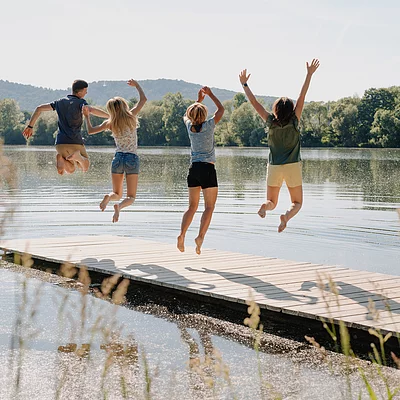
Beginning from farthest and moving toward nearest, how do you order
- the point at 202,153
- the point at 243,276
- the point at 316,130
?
the point at 316,130
the point at 202,153
the point at 243,276

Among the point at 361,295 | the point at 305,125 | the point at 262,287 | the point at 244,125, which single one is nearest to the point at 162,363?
the point at 262,287

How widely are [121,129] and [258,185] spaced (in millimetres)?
18986

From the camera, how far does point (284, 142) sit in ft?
26.3

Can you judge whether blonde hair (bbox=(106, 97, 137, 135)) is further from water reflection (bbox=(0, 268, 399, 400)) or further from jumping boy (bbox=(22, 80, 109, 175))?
water reflection (bbox=(0, 268, 399, 400))

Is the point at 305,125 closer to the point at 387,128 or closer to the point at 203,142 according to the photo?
the point at 387,128

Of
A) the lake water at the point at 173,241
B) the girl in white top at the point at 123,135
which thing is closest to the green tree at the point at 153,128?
the lake water at the point at 173,241

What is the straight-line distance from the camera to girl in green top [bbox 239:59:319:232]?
7.90m

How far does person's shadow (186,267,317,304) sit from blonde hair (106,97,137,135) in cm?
191

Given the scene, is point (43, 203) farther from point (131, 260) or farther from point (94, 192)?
point (131, 260)

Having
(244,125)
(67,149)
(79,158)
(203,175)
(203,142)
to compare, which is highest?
(244,125)

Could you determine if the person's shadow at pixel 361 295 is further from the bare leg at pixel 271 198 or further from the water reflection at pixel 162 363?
the bare leg at pixel 271 198

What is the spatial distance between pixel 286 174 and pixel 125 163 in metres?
2.09

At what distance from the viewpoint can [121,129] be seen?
8805 mm

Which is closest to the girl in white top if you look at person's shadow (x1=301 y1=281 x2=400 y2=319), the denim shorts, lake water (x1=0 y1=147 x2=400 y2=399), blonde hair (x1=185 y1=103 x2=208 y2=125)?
the denim shorts
